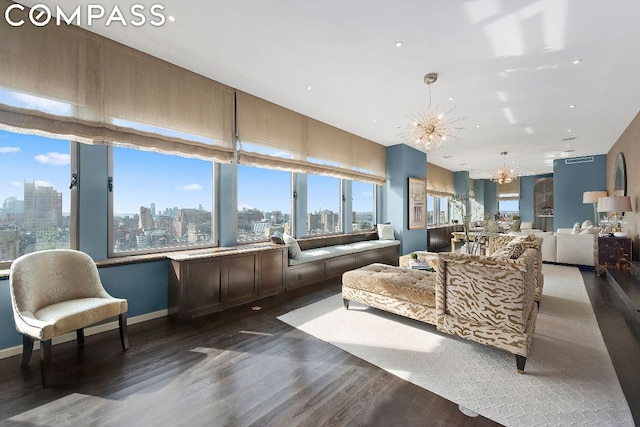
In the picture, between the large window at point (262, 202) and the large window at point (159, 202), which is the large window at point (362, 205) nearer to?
the large window at point (262, 202)

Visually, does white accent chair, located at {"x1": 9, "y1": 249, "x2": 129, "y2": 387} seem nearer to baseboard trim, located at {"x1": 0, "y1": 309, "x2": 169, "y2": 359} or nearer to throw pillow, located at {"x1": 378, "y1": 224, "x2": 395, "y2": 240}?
baseboard trim, located at {"x1": 0, "y1": 309, "x2": 169, "y2": 359}

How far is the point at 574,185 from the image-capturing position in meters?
8.91

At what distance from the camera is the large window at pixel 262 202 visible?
15.0 feet

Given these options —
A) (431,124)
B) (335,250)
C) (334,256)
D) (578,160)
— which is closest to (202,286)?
(334,256)

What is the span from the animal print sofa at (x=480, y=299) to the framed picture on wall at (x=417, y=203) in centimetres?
434

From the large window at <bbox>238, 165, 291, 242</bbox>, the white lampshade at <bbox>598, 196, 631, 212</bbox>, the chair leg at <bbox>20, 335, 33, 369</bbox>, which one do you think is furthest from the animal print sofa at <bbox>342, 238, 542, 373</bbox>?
the white lampshade at <bbox>598, 196, 631, 212</bbox>

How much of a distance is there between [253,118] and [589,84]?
4.90 m

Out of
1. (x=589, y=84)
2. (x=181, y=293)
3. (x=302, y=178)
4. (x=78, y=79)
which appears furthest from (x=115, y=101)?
(x=589, y=84)

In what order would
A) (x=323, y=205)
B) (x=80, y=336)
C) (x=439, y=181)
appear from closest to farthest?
1. (x=80, y=336)
2. (x=323, y=205)
3. (x=439, y=181)

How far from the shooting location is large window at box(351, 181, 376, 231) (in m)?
6.93

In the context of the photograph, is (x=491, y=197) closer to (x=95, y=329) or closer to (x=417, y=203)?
(x=417, y=203)

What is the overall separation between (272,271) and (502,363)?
3.03 meters

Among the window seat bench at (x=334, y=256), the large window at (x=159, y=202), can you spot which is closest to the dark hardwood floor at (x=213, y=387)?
the large window at (x=159, y=202)

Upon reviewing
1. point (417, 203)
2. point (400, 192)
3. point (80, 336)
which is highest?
point (400, 192)
